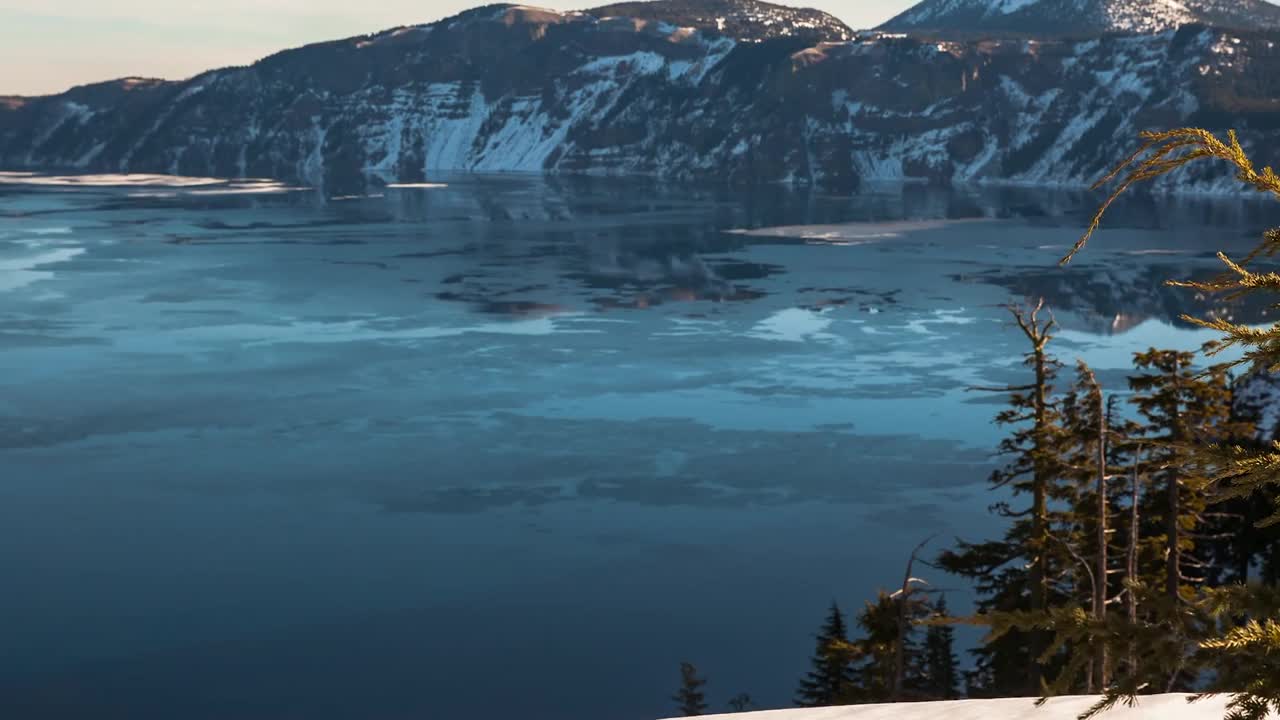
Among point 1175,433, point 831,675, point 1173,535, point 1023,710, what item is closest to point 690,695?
point 831,675

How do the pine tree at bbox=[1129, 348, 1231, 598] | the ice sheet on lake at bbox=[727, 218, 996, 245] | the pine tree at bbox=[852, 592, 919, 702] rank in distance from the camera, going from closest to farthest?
1. the pine tree at bbox=[852, 592, 919, 702]
2. the pine tree at bbox=[1129, 348, 1231, 598]
3. the ice sheet on lake at bbox=[727, 218, 996, 245]

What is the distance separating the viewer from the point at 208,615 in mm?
33406

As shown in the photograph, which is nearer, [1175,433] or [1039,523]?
[1039,523]

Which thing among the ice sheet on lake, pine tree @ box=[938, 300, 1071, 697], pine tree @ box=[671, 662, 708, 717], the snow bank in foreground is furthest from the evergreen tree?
the ice sheet on lake

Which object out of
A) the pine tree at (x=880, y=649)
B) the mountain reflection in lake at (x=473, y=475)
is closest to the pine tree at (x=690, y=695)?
the mountain reflection in lake at (x=473, y=475)

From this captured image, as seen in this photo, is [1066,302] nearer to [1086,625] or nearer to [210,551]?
[210,551]

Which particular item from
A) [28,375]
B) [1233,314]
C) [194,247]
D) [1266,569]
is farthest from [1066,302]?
[194,247]

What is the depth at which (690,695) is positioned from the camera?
28.7m

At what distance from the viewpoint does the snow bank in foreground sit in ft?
36.8

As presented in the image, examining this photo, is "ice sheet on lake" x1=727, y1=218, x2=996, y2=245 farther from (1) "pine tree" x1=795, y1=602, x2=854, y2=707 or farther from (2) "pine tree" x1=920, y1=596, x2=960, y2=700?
(1) "pine tree" x1=795, y1=602, x2=854, y2=707

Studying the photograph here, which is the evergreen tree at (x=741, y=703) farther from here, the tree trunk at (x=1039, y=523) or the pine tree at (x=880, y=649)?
the tree trunk at (x=1039, y=523)

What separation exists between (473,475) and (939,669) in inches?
756

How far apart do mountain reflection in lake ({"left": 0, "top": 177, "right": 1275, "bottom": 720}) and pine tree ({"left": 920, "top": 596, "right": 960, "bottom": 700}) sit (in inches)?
128

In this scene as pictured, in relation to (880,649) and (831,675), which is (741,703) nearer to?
(831,675)
